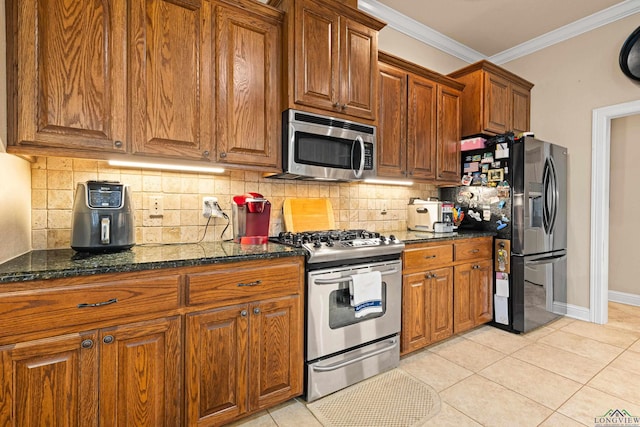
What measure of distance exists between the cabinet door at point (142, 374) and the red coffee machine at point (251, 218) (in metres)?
0.71

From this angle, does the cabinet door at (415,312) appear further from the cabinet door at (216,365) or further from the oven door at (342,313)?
the cabinet door at (216,365)

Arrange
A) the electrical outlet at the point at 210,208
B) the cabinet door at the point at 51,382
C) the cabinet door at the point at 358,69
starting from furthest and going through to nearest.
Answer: the cabinet door at the point at 358,69
the electrical outlet at the point at 210,208
the cabinet door at the point at 51,382

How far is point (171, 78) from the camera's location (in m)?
1.72

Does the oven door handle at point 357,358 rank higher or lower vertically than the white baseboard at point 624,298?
higher

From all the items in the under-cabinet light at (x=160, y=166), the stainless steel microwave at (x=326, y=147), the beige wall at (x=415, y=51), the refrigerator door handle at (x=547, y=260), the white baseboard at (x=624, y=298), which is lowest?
the white baseboard at (x=624, y=298)

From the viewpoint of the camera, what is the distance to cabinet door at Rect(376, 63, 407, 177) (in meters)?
2.64

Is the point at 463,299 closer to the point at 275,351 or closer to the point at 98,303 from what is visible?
the point at 275,351

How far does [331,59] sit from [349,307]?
5.63ft

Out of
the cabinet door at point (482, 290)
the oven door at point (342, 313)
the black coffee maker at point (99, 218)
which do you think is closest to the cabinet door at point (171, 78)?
the black coffee maker at point (99, 218)

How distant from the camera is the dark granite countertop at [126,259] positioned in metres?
1.18

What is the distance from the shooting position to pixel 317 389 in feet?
6.14

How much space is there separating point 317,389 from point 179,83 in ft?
6.42

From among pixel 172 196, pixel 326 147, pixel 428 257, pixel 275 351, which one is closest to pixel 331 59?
pixel 326 147

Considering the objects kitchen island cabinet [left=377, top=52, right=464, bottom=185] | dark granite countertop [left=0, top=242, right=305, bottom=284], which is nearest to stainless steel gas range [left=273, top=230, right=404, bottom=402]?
dark granite countertop [left=0, top=242, right=305, bottom=284]
